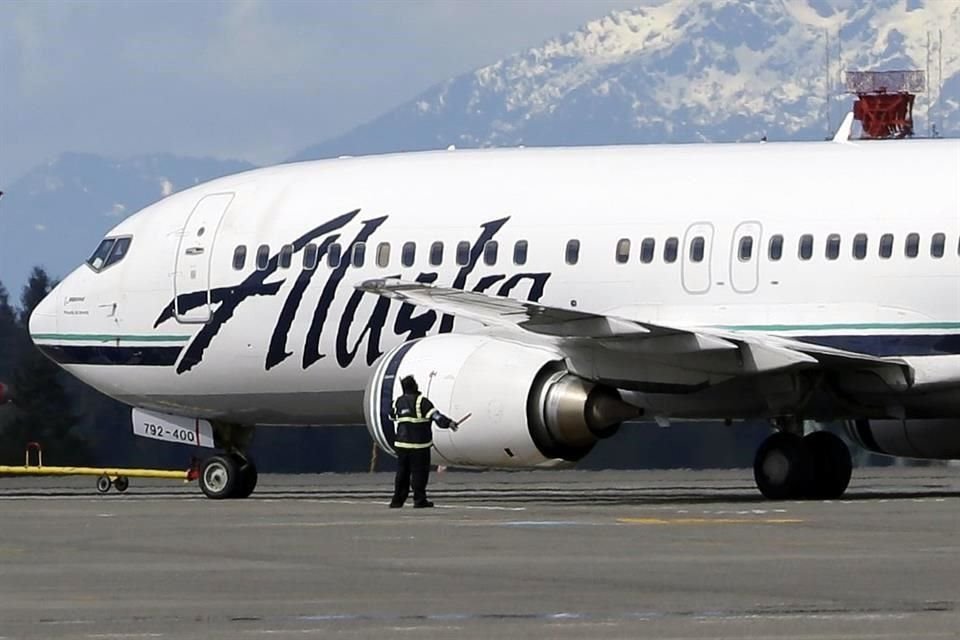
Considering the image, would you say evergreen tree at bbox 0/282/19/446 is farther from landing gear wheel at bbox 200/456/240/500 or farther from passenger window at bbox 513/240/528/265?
passenger window at bbox 513/240/528/265

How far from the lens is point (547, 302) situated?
31516 millimetres

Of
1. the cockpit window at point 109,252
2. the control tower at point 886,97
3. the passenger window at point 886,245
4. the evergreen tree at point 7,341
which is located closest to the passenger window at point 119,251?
the cockpit window at point 109,252

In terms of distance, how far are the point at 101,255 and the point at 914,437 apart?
1044 cm

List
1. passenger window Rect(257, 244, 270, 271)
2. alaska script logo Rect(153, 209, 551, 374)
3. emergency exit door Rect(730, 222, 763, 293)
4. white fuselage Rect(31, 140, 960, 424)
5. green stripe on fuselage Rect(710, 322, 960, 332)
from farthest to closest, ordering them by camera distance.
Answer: passenger window Rect(257, 244, 270, 271)
alaska script logo Rect(153, 209, 551, 374)
emergency exit door Rect(730, 222, 763, 293)
white fuselage Rect(31, 140, 960, 424)
green stripe on fuselage Rect(710, 322, 960, 332)

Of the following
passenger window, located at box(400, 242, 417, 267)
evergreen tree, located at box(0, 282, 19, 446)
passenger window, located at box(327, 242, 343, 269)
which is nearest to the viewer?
passenger window, located at box(400, 242, 417, 267)

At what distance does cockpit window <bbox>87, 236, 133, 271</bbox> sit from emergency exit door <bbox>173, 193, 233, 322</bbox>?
0.98m

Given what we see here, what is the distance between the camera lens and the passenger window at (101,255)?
35000mm

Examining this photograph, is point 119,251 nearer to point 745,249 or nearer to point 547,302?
point 547,302

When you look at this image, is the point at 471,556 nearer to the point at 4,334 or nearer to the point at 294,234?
the point at 294,234

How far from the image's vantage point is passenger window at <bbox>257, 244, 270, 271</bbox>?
3341cm

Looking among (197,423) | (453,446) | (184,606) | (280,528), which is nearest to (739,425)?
(197,423)

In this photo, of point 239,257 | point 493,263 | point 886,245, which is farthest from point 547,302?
point 239,257

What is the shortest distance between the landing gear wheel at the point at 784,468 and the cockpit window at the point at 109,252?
8986 mm

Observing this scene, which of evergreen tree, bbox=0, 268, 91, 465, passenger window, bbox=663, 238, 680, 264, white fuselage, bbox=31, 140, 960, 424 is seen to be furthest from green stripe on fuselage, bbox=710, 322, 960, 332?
evergreen tree, bbox=0, 268, 91, 465
